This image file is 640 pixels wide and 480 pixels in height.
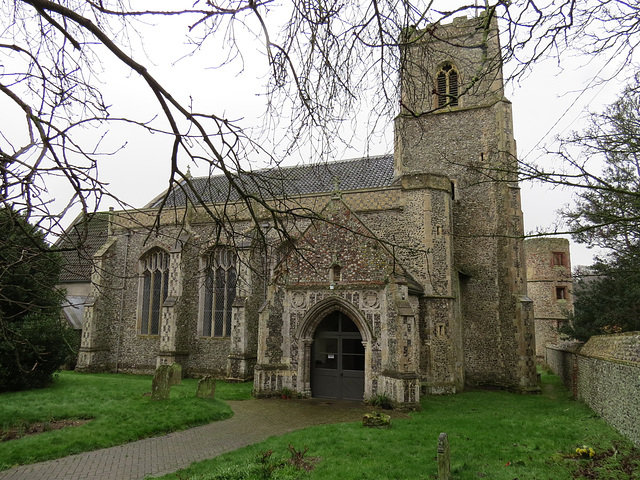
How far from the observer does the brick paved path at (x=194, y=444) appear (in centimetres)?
775

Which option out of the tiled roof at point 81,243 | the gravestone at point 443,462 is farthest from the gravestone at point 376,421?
the tiled roof at point 81,243

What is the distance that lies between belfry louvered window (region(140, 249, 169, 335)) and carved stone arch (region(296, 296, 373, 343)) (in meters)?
9.42

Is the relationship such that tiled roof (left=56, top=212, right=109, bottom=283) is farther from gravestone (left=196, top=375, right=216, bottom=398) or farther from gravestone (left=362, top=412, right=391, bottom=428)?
gravestone (left=362, top=412, right=391, bottom=428)

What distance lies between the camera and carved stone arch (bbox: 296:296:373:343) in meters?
14.0

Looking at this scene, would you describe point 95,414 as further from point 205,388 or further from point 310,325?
point 310,325

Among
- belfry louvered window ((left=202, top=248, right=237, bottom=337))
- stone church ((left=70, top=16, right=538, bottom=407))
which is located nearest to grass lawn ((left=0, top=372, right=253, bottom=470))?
stone church ((left=70, top=16, right=538, bottom=407))

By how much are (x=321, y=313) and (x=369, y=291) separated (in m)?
1.80

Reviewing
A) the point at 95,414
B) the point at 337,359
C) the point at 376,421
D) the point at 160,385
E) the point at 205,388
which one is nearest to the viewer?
the point at 376,421

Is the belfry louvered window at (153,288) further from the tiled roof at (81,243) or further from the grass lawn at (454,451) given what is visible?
the grass lawn at (454,451)

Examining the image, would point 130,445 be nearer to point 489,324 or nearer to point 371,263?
point 371,263

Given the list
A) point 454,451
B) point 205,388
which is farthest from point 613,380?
point 205,388

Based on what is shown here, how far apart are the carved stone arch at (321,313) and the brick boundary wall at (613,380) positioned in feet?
21.6

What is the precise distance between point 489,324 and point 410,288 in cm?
551

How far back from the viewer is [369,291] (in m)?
13.8
